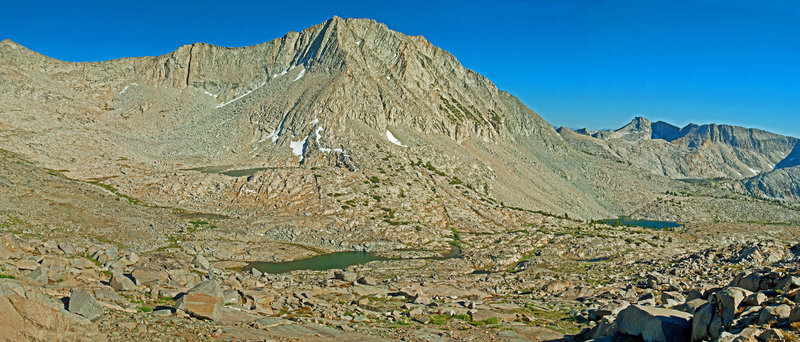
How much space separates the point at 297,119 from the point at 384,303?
108 metres

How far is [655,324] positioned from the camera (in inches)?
783

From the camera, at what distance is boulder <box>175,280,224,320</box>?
77.6 ft

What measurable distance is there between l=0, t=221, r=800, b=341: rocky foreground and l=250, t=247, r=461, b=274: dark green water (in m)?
9.47

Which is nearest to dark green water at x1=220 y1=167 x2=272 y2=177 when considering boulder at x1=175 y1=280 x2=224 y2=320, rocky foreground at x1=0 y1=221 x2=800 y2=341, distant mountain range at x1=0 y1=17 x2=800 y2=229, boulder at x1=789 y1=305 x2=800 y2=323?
distant mountain range at x1=0 y1=17 x2=800 y2=229

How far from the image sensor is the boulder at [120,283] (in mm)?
27547

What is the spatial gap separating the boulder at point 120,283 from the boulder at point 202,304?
17.8 feet

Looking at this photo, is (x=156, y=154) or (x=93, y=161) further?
(x=156, y=154)

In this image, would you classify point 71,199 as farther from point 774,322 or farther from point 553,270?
point 774,322

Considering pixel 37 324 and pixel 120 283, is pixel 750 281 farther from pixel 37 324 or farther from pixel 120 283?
pixel 120 283

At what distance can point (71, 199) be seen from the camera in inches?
2835

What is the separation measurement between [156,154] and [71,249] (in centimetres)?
10363

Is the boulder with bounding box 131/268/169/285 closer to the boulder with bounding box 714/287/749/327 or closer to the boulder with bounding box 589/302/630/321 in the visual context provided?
the boulder with bounding box 589/302/630/321

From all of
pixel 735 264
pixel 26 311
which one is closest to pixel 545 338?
pixel 26 311

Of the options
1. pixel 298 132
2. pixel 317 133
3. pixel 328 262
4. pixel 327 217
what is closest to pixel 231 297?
pixel 328 262
